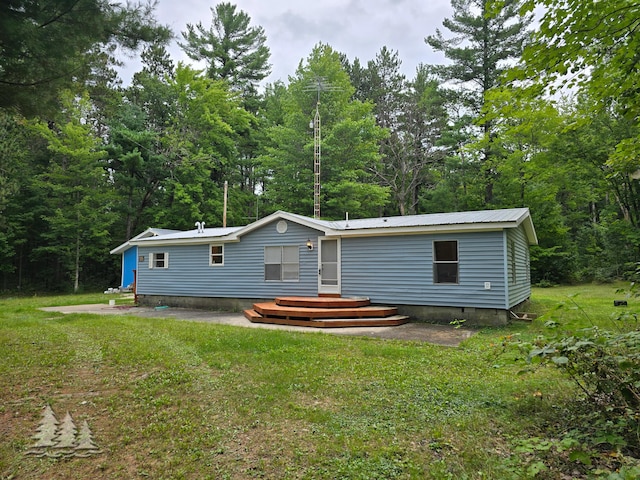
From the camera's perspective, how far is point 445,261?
9133 mm

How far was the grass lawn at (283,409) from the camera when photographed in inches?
100

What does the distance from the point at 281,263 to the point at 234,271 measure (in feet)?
5.89

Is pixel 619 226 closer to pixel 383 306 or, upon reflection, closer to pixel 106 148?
pixel 383 306

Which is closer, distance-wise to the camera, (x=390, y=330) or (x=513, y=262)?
(x=390, y=330)

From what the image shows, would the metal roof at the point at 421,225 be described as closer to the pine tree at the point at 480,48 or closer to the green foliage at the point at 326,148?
Result: the green foliage at the point at 326,148

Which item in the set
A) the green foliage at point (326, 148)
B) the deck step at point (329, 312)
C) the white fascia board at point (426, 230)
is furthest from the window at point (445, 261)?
Answer: the green foliage at point (326, 148)

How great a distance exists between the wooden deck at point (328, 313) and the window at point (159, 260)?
5.17 metres

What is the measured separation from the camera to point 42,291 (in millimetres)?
21875

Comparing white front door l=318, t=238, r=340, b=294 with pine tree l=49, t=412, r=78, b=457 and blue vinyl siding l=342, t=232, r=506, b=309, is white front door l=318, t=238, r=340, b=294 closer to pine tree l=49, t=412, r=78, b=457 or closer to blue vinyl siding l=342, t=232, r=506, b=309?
blue vinyl siding l=342, t=232, r=506, b=309

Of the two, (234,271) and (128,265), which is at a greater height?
(128,265)

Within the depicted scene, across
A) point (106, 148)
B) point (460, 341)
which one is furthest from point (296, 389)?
point (106, 148)

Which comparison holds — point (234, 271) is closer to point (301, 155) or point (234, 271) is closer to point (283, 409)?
point (283, 409)

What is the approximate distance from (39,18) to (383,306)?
863 cm

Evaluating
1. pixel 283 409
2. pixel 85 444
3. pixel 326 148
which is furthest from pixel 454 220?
pixel 326 148
